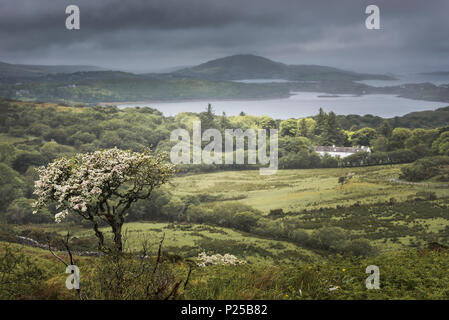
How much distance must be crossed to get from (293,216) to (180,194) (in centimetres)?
790

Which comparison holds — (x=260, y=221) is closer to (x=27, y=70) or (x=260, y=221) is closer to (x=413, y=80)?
(x=413, y=80)

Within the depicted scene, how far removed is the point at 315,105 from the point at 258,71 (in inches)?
792

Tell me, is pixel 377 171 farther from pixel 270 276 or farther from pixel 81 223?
pixel 270 276

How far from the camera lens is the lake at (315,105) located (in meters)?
42.4

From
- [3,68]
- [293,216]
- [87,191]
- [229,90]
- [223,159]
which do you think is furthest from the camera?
[229,90]

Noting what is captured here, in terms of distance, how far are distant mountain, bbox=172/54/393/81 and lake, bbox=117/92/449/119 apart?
121 inches

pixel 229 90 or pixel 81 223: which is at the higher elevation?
pixel 229 90

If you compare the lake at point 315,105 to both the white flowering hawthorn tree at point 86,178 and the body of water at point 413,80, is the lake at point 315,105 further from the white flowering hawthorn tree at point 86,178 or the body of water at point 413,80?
the white flowering hawthorn tree at point 86,178

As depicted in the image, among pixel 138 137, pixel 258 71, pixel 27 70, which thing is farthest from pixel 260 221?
pixel 258 71

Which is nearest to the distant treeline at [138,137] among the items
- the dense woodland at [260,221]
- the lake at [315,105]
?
the dense woodland at [260,221]

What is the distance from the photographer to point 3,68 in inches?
1620

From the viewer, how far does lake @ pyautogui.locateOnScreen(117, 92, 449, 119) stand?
139ft

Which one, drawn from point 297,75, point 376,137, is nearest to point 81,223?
point 376,137

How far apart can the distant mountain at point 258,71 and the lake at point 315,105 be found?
308 cm
